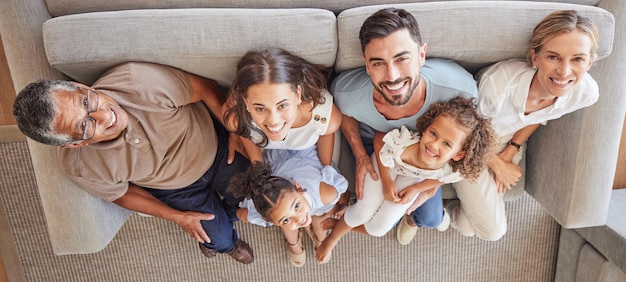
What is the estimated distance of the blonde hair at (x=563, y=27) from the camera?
4.19ft

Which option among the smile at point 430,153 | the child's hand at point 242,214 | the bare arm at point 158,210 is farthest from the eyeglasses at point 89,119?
the smile at point 430,153

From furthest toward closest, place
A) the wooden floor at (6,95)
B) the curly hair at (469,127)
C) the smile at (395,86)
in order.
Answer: the wooden floor at (6,95)
the curly hair at (469,127)
the smile at (395,86)

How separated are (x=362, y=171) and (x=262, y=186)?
377mm

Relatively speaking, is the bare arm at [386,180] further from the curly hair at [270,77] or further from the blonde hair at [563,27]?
the blonde hair at [563,27]

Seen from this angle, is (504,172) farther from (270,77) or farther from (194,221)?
(194,221)

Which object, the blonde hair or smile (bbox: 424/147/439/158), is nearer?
the blonde hair

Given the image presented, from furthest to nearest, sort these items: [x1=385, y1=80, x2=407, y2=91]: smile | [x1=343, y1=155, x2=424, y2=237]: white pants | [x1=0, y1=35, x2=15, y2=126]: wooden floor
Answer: [x1=0, y1=35, x2=15, y2=126]: wooden floor, [x1=343, y1=155, x2=424, y2=237]: white pants, [x1=385, y1=80, x2=407, y2=91]: smile

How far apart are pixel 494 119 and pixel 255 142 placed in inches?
31.0

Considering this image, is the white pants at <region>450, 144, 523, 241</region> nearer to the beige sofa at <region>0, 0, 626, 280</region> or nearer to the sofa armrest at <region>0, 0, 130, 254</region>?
the beige sofa at <region>0, 0, 626, 280</region>

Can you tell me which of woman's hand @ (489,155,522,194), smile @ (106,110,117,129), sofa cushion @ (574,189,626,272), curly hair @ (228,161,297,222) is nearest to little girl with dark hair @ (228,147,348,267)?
curly hair @ (228,161,297,222)

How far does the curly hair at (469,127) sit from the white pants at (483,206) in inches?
7.5

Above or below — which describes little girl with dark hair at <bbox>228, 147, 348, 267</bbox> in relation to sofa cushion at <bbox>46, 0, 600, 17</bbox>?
below

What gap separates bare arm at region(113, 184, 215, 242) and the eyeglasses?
404 millimetres

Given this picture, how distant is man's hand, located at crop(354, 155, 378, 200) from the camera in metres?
1.61
